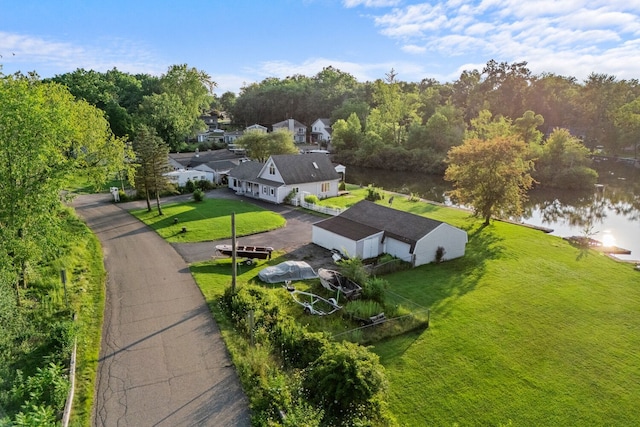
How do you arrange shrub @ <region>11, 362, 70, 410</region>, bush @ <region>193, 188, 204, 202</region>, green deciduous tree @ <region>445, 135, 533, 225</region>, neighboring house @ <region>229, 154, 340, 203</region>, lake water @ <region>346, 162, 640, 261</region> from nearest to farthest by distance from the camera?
shrub @ <region>11, 362, 70, 410</region>
green deciduous tree @ <region>445, 135, 533, 225</region>
lake water @ <region>346, 162, 640, 261</region>
bush @ <region>193, 188, 204, 202</region>
neighboring house @ <region>229, 154, 340, 203</region>

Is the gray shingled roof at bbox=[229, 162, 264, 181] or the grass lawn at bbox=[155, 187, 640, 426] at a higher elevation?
the gray shingled roof at bbox=[229, 162, 264, 181]

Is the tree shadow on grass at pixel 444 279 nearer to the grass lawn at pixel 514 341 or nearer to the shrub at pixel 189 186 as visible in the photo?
the grass lawn at pixel 514 341

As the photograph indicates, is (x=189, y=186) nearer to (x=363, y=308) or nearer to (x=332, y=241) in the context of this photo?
(x=332, y=241)

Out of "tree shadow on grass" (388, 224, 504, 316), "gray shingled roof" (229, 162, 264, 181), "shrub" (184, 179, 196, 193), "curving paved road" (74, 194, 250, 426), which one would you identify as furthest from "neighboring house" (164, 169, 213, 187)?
"tree shadow on grass" (388, 224, 504, 316)

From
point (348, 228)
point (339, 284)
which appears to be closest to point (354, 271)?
point (339, 284)

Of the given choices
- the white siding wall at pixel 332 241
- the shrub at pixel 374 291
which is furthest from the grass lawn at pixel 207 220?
the shrub at pixel 374 291

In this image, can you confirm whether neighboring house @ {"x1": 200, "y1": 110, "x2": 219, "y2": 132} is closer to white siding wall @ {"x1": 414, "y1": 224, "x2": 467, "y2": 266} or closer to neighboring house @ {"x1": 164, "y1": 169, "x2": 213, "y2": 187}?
neighboring house @ {"x1": 164, "y1": 169, "x2": 213, "y2": 187}

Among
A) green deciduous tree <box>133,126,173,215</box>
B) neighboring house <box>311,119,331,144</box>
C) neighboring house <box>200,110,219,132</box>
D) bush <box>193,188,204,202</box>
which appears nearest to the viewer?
green deciduous tree <box>133,126,173,215</box>
